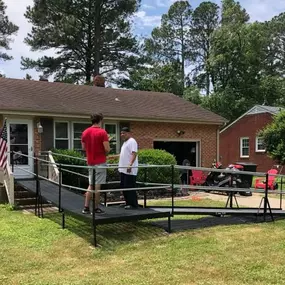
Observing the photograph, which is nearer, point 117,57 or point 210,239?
point 210,239

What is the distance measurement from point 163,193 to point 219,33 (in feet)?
78.6

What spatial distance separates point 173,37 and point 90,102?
33031 mm

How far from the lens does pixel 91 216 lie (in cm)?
661

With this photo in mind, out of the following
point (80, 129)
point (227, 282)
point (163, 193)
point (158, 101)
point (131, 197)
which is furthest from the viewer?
point (158, 101)

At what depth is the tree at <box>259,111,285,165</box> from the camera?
19.6 metres

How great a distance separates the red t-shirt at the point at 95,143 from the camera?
6.96 m

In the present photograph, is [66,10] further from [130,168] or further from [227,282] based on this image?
[227,282]

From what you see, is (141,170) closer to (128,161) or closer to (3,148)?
(3,148)

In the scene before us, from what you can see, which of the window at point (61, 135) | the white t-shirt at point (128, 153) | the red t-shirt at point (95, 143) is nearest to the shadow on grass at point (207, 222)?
the white t-shirt at point (128, 153)

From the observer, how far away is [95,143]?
6.98m

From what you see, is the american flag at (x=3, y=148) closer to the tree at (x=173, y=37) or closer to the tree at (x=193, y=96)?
the tree at (x=193, y=96)

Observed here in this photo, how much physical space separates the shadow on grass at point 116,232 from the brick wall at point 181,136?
8527 millimetres

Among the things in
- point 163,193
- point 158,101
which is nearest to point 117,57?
point 158,101

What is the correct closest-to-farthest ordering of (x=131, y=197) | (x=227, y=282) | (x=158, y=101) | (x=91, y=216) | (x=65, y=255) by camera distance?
(x=227, y=282), (x=65, y=255), (x=91, y=216), (x=131, y=197), (x=158, y=101)
